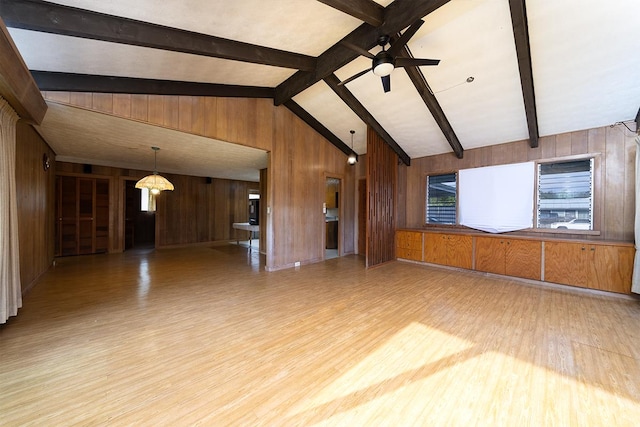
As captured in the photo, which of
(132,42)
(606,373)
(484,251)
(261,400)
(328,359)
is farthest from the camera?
(484,251)

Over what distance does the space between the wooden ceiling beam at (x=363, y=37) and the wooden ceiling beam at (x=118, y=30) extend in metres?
0.75

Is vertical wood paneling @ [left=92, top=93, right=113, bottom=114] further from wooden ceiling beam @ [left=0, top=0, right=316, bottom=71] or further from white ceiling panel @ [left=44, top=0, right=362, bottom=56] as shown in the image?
white ceiling panel @ [left=44, top=0, right=362, bottom=56]

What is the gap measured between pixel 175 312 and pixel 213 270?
6.89 feet

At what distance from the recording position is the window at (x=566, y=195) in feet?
13.9

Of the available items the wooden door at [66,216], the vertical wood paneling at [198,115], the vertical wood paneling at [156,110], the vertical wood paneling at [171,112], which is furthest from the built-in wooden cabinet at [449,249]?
the wooden door at [66,216]

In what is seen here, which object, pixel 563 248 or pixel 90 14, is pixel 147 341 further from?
pixel 563 248

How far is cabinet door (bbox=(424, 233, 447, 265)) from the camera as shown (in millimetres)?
5418

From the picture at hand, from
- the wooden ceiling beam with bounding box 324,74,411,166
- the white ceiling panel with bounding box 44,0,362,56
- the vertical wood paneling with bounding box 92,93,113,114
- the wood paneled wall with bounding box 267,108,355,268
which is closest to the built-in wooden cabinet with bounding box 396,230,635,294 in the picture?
the wooden ceiling beam with bounding box 324,74,411,166

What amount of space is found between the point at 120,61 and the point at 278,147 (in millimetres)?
2722

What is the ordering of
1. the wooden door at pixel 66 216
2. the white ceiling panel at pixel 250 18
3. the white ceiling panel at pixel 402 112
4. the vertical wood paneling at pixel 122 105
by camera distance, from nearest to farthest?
the white ceiling panel at pixel 250 18
the vertical wood paneling at pixel 122 105
the white ceiling panel at pixel 402 112
the wooden door at pixel 66 216

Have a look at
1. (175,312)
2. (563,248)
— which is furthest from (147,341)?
(563,248)

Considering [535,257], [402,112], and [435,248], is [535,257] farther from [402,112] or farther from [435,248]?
[402,112]

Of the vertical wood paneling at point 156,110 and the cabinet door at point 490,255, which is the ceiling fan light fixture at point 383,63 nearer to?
the vertical wood paneling at point 156,110

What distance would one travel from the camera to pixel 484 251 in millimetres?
4883
